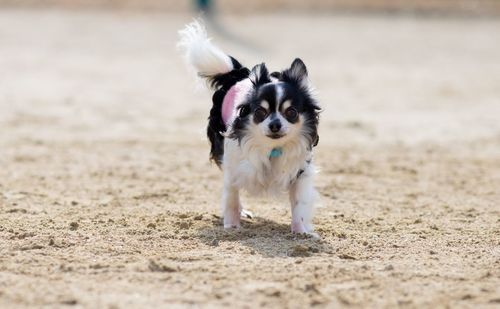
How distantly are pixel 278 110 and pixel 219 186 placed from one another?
235 cm

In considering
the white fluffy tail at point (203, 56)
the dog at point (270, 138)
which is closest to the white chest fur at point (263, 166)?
the dog at point (270, 138)

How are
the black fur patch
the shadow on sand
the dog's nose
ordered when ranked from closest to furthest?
the shadow on sand < the dog's nose < the black fur patch

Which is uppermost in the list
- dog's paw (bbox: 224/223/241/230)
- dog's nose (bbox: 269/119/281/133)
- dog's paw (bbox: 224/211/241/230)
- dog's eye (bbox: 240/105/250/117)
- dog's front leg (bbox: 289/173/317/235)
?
dog's eye (bbox: 240/105/250/117)

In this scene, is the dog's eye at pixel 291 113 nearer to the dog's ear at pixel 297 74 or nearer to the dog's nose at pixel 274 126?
the dog's nose at pixel 274 126

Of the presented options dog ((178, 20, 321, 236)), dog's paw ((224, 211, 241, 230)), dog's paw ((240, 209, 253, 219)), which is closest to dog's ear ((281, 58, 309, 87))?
dog ((178, 20, 321, 236))

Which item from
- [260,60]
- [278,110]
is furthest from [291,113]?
[260,60]

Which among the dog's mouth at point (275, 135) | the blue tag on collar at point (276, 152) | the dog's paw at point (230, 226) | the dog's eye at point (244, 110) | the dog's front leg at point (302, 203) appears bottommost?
the dog's paw at point (230, 226)

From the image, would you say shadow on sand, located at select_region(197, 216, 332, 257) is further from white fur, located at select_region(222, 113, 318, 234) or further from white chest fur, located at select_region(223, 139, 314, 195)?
white chest fur, located at select_region(223, 139, 314, 195)

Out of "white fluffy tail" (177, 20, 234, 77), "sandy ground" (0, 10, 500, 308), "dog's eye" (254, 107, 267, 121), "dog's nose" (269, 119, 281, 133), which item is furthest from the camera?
"white fluffy tail" (177, 20, 234, 77)

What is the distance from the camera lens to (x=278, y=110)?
697 cm

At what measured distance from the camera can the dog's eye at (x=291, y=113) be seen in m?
6.98

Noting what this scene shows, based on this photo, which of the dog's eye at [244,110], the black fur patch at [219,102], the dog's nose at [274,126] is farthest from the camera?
the black fur patch at [219,102]

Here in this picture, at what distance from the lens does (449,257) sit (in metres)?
6.48

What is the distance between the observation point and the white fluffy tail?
7.84m
